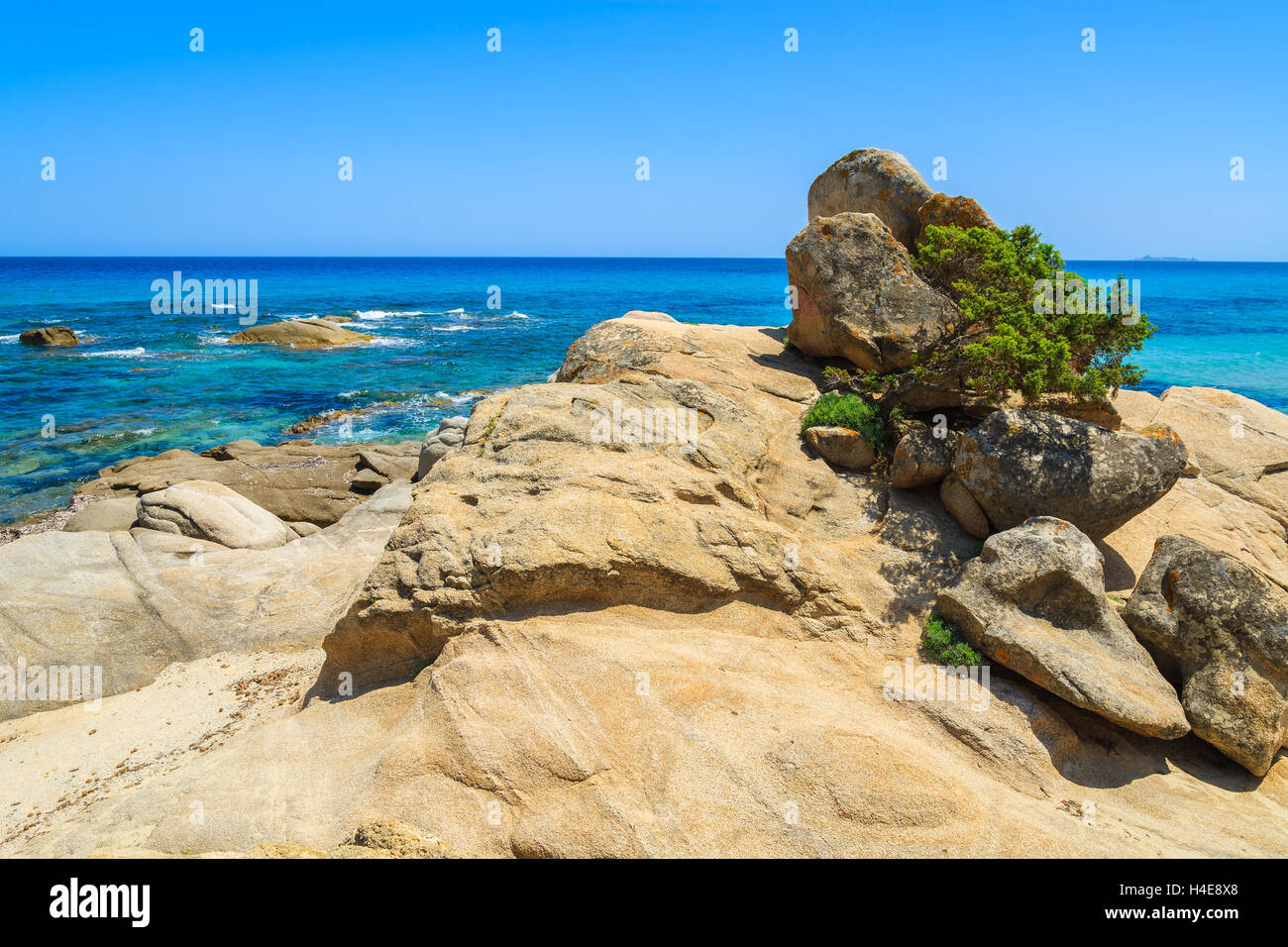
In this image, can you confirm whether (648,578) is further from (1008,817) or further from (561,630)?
(1008,817)

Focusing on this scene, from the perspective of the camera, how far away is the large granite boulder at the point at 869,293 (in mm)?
14562

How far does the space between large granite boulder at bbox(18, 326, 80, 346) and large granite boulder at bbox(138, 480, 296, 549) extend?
Result: 44.2 metres

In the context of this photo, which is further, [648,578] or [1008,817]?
[648,578]

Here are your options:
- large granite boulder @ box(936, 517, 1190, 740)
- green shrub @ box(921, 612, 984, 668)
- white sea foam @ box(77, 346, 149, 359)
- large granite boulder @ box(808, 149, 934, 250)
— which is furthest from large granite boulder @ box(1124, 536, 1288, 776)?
white sea foam @ box(77, 346, 149, 359)

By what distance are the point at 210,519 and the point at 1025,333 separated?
16.2m

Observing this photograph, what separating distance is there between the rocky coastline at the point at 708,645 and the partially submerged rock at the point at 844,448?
0.05 m

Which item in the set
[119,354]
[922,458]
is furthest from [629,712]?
[119,354]

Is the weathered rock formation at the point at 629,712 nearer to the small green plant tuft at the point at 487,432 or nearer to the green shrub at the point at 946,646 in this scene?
the small green plant tuft at the point at 487,432

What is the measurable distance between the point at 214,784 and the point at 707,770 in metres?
5.71

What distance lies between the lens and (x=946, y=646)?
32.7ft

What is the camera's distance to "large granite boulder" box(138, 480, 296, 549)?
15312 mm

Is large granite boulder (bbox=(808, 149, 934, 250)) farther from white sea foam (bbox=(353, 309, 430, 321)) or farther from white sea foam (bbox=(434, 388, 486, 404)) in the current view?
white sea foam (bbox=(353, 309, 430, 321))

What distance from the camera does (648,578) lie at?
397 inches

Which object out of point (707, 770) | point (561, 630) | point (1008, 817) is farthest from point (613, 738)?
point (1008, 817)
